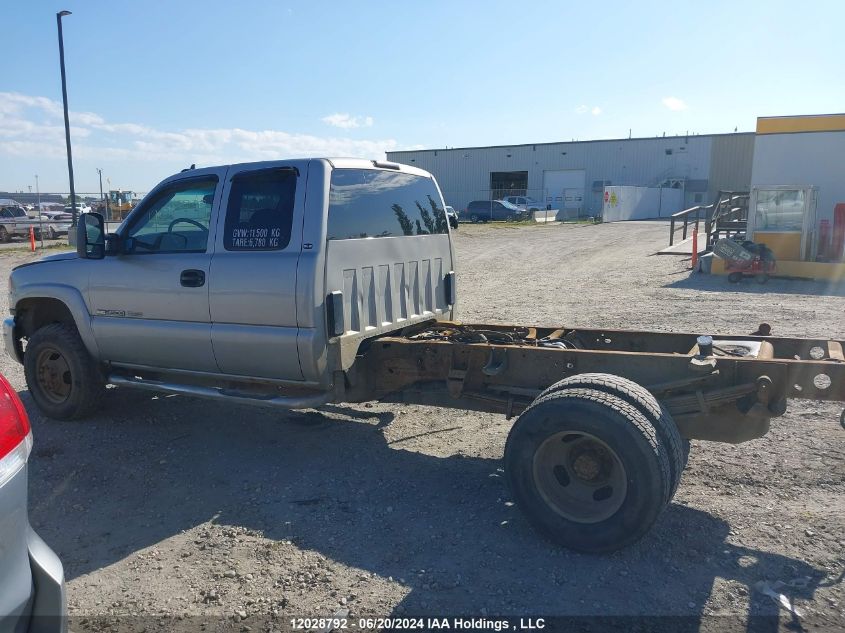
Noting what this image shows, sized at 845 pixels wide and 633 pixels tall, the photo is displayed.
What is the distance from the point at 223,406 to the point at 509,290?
27.8ft

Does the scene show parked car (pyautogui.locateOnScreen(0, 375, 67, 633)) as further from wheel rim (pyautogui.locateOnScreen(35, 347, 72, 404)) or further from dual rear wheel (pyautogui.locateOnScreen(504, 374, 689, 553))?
wheel rim (pyautogui.locateOnScreen(35, 347, 72, 404))

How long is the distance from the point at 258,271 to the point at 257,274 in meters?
0.02

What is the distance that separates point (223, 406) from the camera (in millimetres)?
6680

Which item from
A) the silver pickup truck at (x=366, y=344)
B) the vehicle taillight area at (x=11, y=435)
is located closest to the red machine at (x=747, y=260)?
the silver pickup truck at (x=366, y=344)

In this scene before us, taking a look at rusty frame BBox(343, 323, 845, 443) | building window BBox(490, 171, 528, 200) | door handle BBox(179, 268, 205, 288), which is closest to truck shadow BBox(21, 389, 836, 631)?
rusty frame BBox(343, 323, 845, 443)

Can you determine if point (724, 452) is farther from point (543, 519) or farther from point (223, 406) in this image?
point (223, 406)

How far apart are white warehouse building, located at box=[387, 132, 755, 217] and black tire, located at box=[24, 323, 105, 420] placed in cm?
4581

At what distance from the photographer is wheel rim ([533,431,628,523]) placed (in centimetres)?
388

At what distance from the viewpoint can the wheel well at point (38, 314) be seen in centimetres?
627

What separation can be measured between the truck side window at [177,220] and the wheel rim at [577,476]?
3.00 meters

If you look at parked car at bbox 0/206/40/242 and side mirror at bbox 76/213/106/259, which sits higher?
side mirror at bbox 76/213/106/259

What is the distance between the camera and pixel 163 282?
5.38 metres

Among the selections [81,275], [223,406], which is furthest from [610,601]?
[81,275]

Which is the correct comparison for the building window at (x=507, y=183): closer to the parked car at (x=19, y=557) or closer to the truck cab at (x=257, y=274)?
the truck cab at (x=257, y=274)
